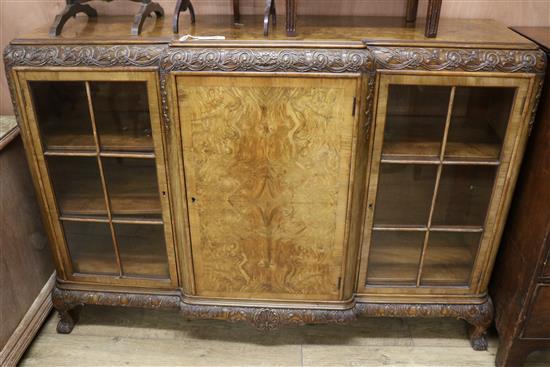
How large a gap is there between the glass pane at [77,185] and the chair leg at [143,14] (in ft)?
1.17

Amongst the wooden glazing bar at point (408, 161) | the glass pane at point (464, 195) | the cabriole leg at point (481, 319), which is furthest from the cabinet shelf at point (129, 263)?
the cabriole leg at point (481, 319)

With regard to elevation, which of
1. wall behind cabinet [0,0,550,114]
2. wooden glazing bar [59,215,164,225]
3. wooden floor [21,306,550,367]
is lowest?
wooden floor [21,306,550,367]

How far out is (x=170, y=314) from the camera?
1640mm

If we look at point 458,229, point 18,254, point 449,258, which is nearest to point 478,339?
point 449,258

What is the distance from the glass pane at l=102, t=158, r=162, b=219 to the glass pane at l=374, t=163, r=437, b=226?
61 cm

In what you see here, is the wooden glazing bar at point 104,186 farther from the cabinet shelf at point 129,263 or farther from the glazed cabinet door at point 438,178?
the glazed cabinet door at point 438,178

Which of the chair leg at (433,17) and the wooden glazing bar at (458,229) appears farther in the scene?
the wooden glazing bar at (458,229)

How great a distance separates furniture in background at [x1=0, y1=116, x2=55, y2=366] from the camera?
1396mm

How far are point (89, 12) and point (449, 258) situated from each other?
125 centimetres

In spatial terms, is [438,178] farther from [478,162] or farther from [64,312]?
[64,312]

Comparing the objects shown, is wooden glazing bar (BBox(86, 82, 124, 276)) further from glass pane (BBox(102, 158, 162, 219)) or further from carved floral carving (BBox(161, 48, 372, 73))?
carved floral carving (BBox(161, 48, 372, 73))

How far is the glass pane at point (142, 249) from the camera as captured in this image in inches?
55.2

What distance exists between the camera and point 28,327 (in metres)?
1.49

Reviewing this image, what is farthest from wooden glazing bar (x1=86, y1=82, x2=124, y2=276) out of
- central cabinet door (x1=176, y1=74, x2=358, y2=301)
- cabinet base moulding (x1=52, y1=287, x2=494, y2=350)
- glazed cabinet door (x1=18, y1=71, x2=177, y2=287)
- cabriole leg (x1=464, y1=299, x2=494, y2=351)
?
cabriole leg (x1=464, y1=299, x2=494, y2=351)
